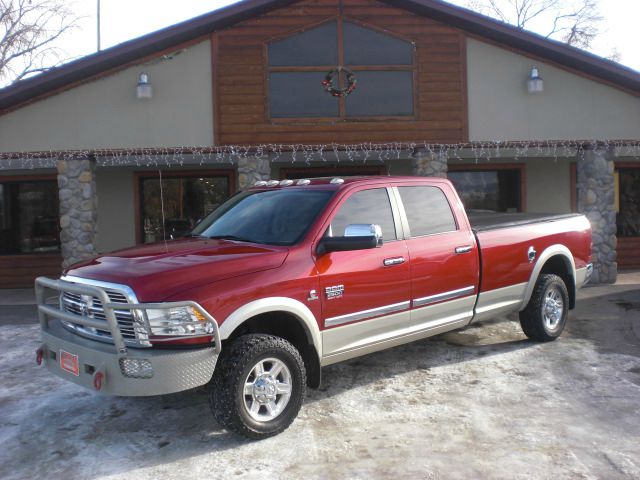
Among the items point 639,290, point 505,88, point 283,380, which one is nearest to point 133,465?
point 283,380

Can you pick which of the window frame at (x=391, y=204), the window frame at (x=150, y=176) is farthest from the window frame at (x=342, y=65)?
the window frame at (x=391, y=204)

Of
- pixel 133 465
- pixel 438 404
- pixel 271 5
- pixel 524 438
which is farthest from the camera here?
pixel 271 5

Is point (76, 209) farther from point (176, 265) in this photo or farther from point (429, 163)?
point (176, 265)

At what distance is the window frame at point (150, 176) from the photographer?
12.9m

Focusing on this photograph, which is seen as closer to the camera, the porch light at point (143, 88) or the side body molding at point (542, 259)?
the side body molding at point (542, 259)

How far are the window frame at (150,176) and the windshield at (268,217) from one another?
7430mm

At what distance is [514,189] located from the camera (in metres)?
13.7

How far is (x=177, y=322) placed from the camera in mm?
3844

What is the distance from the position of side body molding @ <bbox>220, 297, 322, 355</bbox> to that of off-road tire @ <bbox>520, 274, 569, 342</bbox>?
3105mm

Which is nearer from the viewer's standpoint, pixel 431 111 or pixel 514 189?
pixel 431 111

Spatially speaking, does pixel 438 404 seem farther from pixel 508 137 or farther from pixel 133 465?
pixel 508 137

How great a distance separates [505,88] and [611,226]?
3.57 m

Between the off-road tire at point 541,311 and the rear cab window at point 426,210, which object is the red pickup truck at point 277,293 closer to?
the rear cab window at point 426,210

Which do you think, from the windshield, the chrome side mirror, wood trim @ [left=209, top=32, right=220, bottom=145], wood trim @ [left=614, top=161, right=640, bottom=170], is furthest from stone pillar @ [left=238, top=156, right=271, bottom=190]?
wood trim @ [left=614, top=161, right=640, bottom=170]
